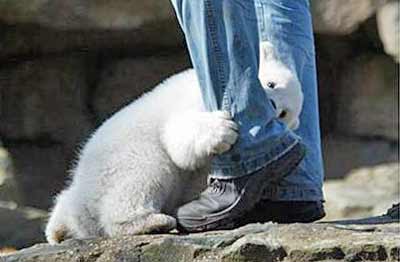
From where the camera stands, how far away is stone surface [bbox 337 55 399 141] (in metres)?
5.32

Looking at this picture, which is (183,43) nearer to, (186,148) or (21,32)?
(21,32)

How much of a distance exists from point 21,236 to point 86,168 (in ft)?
7.61

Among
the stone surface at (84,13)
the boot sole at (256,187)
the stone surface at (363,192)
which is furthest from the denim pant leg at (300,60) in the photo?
the stone surface at (84,13)

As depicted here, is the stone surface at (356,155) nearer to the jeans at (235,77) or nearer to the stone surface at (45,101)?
the stone surface at (45,101)

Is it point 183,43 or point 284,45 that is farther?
point 183,43

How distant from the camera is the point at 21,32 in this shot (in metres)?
5.18

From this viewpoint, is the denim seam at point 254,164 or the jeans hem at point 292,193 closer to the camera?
the denim seam at point 254,164

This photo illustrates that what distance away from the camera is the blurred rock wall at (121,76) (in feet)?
16.7

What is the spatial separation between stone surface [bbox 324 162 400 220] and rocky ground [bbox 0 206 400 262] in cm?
251

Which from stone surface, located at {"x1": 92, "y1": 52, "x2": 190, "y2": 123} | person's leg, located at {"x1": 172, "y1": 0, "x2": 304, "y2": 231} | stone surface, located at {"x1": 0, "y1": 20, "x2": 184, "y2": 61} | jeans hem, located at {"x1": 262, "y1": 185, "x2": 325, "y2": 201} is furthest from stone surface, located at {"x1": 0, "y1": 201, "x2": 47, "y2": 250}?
person's leg, located at {"x1": 172, "y1": 0, "x2": 304, "y2": 231}

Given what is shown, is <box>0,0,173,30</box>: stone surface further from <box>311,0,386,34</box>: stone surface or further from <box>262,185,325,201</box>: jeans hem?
<box>262,185,325,201</box>: jeans hem

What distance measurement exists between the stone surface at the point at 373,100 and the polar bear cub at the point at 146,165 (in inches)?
113

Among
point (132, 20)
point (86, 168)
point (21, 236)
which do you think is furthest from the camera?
point (132, 20)

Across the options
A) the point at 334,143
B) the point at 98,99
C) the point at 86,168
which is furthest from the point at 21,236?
the point at 86,168
